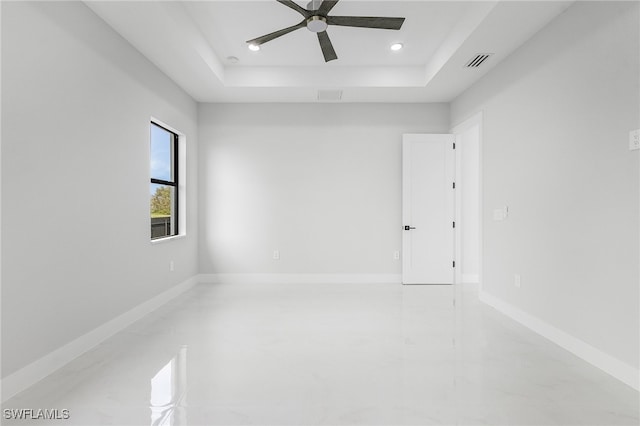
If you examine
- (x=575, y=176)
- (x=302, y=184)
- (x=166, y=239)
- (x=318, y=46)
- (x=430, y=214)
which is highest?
(x=318, y=46)

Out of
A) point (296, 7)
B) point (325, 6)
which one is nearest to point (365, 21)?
point (325, 6)

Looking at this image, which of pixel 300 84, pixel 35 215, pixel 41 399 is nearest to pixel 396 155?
pixel 300 84

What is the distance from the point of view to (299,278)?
495 centimetres

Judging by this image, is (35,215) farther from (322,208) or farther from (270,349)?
(322,208)

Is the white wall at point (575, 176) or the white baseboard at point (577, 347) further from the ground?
the white wall at point (575, 176)

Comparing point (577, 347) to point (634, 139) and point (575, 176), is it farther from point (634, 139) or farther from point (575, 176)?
point (634, 139)

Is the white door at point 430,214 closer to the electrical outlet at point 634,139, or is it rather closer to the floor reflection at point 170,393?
the electrical outlet at point 634,139

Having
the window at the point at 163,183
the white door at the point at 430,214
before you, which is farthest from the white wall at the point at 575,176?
the window at the point at 163,183

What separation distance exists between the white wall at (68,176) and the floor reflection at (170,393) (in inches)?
30.4

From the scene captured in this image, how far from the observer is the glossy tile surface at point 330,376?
176cm

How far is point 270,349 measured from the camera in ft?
8.46

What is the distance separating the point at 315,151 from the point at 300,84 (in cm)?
104

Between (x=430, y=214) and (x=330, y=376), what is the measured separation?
10.7 feet

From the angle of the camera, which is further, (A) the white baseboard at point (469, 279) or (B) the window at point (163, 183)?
(A) the white baseboard at point (469, 279)
